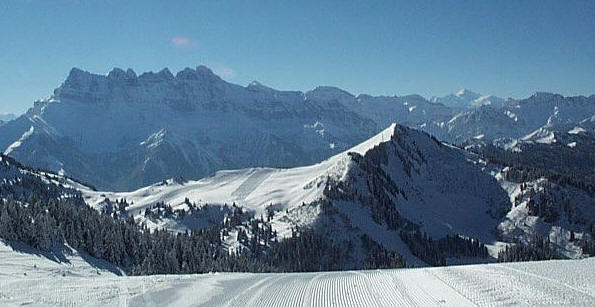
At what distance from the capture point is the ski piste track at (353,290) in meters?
26.2

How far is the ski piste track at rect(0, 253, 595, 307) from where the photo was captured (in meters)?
26.2

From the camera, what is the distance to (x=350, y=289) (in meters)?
32.4

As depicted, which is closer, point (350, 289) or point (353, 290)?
point (353, 290)

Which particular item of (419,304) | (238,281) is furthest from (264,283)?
(419,304)

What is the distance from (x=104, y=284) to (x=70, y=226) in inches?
2490

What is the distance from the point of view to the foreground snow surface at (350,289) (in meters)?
26.2

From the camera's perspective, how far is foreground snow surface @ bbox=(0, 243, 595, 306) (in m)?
26.2

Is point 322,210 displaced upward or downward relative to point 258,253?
upward

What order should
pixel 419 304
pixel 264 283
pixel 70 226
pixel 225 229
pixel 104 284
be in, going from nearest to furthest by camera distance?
pixel 419 304
pixel 104 284
pixel 264 283
pixel 70 226
pixel 225 229

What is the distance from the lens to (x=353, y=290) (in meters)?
32.0

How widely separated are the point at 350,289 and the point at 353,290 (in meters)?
0.43

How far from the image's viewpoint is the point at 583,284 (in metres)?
26.5

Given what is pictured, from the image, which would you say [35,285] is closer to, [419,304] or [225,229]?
[419,304]

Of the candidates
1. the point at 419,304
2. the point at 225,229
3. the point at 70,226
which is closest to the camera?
the point at 419,304
